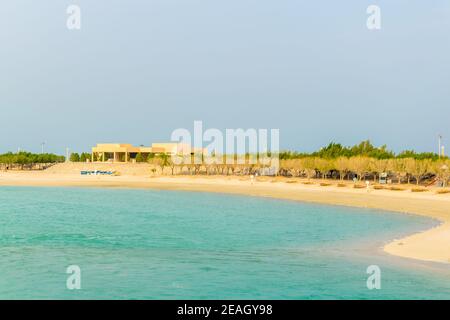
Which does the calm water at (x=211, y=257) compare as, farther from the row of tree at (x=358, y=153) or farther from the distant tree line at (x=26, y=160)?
the distant tree line at (x=26, y=160)

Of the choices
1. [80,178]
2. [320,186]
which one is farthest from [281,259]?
[80,178]

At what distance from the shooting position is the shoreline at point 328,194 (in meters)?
17.1

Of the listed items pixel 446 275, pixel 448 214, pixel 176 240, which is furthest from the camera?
pixel 448 214

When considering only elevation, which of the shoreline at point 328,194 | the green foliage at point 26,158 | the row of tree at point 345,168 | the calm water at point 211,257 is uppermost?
the green foliage at point 26,158

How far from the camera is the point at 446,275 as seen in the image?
42.2 feet

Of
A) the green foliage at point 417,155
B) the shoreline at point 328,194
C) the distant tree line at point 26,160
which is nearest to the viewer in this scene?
the shoreline at point 328,194

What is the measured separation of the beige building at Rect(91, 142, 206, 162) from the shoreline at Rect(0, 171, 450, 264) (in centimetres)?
1950

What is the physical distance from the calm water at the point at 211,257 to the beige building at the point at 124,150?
234 feet

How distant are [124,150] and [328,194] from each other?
63195 mm

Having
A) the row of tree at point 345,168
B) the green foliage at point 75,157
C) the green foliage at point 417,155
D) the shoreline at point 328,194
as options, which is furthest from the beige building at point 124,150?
the green foliage at point 417,155

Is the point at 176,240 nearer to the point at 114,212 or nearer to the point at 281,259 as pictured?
the point at 281,259

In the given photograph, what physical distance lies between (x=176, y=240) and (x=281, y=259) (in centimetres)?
562

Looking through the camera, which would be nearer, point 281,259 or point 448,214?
point 281,259
